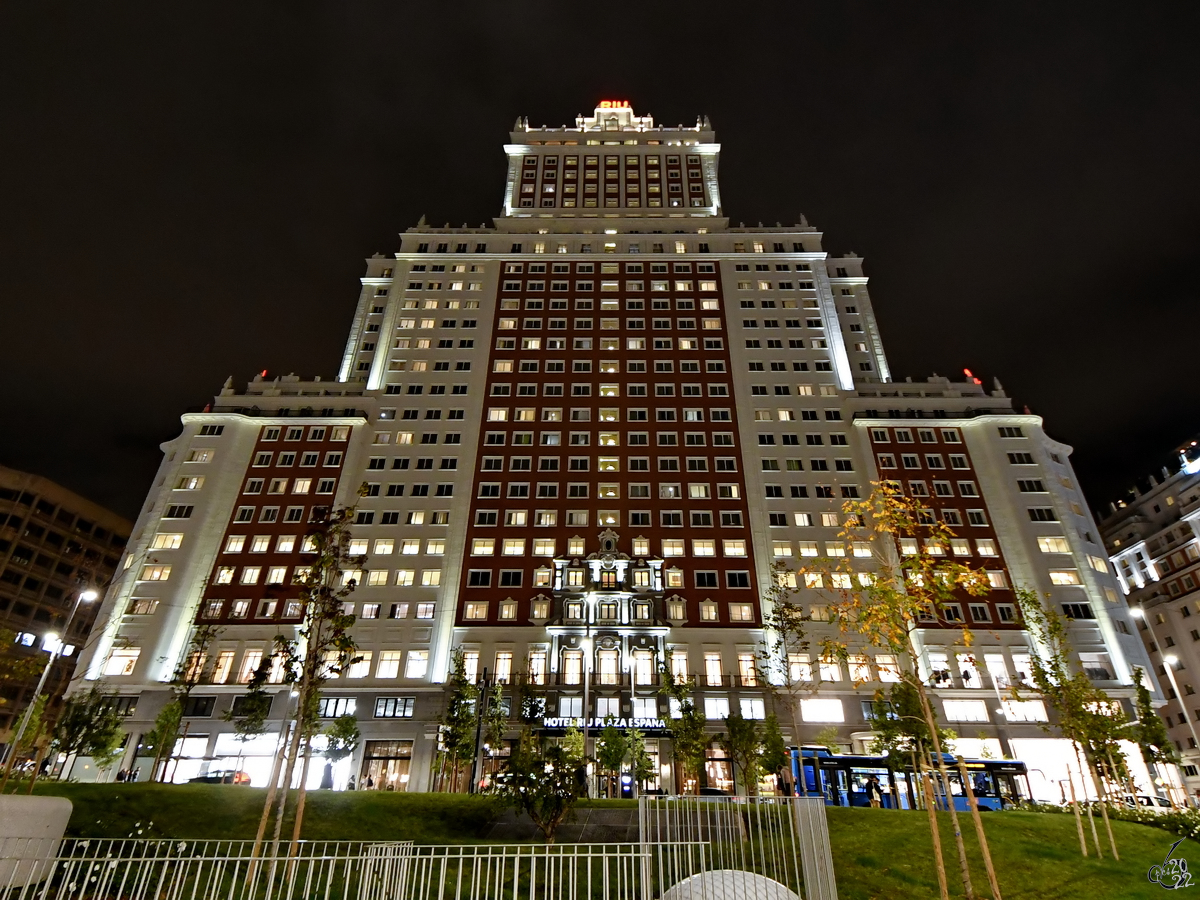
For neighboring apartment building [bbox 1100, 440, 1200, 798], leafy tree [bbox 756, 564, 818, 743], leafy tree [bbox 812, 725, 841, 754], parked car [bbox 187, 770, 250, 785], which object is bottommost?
parked car [bbox 187, 770, 250, 785]

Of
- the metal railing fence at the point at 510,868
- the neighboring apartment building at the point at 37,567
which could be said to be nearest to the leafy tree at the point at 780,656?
the metal railing fence at the point at 510,868

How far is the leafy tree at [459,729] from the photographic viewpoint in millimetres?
56188

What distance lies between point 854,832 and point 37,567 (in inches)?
4914

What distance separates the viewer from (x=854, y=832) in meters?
31.3

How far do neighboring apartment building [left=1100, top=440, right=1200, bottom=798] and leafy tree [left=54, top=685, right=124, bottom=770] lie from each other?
11004 centimetres

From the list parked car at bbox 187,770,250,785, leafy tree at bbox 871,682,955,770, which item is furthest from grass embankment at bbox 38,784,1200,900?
parked car at bbox 187,770,250,785

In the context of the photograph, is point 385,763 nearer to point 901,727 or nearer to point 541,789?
point 541,789

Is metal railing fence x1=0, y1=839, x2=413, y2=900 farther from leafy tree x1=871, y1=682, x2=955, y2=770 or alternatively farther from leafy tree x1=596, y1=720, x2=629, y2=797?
leafy tree x1=871, y1=682, x2=955, y2=770

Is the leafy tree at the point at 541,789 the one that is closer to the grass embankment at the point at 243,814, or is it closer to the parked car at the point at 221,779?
the grass embankment at the point at 243,814

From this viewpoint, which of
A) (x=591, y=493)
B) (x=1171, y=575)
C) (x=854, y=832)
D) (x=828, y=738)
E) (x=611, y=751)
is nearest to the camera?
(x=854, y=832)

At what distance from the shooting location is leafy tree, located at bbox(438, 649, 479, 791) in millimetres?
56188

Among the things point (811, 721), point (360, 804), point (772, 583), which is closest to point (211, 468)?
point (360, 804)

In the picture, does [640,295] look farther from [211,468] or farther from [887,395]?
[211,468]

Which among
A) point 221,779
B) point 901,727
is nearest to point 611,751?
point 901,727
